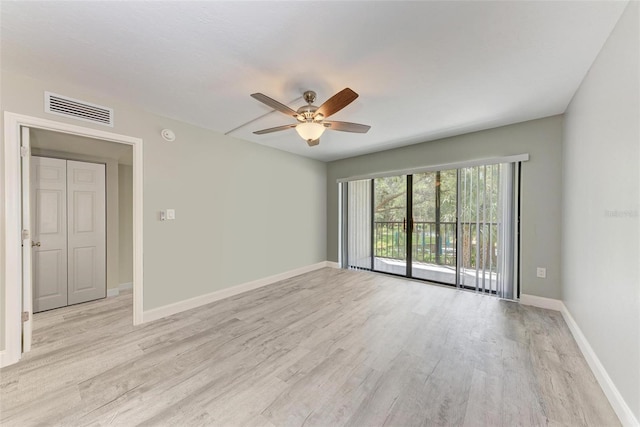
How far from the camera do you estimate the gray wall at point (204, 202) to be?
2535mm

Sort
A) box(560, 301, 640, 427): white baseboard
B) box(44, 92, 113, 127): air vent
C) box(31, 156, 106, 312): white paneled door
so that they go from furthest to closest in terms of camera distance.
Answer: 1. box(31, 156, 106, 312): white paneled door
2. box(44, 92, 113, 127): air vent
3. box(560, 301, 640, 427): white baseboard

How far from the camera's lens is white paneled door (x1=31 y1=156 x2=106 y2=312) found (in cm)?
290

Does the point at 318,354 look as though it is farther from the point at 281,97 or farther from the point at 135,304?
the point at 281,97

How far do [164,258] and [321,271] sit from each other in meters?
2.80

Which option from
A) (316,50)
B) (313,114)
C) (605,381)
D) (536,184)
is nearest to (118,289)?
(313,114)

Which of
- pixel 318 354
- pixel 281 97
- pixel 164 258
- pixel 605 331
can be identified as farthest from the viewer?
pixel 164 258

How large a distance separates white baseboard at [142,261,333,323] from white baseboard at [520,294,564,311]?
3.37 meters

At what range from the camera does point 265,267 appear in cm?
391

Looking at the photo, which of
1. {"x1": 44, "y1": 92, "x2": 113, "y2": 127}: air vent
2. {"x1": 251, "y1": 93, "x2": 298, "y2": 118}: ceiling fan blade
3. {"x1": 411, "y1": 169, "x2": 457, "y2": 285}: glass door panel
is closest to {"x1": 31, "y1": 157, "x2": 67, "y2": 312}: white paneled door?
{"x1": 44, "y1": 92, "x2": 113, "y2": 127}: air vent

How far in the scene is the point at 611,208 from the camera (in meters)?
1.53

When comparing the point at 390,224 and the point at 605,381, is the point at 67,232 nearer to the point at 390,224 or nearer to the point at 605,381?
the point at 390,224

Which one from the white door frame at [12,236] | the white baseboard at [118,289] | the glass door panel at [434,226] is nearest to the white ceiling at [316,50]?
the white door frame at [12,236]

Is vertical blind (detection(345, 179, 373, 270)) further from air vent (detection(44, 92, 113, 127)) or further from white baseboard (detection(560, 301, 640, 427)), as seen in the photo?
air vent (detection(44, 92, 113, 127))

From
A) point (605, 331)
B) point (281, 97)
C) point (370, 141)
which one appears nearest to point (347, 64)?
point (281, 97)
